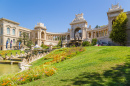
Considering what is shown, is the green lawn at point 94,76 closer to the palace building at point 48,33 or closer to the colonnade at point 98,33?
the palace building at point 48,33

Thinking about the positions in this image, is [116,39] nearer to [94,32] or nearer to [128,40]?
[128,40]

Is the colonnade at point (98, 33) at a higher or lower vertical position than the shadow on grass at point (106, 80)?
higher

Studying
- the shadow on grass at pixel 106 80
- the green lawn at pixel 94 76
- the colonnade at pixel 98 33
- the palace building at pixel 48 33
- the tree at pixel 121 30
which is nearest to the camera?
the shadow on grass at pixel 106 80

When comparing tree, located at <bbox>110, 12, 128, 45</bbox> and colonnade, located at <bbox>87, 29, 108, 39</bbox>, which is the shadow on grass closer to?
tree, located at <bbox>110, 12, 128, 45</bbox>

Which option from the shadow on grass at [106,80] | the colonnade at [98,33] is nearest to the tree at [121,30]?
the colonnade at [98,33]

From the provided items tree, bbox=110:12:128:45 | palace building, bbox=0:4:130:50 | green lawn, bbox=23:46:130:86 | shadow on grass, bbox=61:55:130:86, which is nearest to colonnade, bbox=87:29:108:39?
palace building, bbox=0:4:130:50

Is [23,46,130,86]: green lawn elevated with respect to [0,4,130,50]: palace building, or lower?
lower

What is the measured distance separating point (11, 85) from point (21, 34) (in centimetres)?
4975

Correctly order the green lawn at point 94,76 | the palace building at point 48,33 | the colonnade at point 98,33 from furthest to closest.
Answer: the colonnade at point 98,33, the palace building at point 48,33, the green lawn at point 94,76

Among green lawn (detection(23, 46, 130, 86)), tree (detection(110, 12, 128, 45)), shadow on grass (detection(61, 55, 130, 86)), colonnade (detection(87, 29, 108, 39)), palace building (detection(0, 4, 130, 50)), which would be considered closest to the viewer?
shadow on grass (detection(61, 55, 130, 86))

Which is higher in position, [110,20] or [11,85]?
[110,20]

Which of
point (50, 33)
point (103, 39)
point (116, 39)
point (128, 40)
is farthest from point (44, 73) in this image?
point (50, 33)

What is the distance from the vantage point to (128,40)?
25.4 metres

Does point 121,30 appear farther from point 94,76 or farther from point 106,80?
point 106,80
